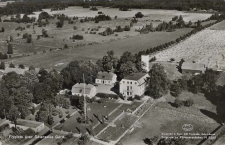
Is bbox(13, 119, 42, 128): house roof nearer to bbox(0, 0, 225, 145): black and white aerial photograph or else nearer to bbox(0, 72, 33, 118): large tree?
bbox(0, 0, 225, 145): black and white aerial photograph

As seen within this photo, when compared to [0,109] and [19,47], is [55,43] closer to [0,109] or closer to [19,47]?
[19,47]

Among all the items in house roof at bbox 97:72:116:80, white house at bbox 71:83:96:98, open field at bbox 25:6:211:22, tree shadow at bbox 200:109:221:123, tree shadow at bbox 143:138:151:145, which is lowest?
tree shadow at bbox 143:138:151:145

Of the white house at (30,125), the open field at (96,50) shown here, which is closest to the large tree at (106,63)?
the open field at (96,50)

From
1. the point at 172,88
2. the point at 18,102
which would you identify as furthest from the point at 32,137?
the point at 172,88

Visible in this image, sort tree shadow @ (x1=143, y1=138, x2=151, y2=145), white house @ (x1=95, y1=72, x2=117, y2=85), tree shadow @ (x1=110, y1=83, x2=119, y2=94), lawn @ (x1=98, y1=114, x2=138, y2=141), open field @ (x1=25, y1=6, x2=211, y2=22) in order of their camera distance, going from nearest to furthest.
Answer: tree shadow @ (x1=143, y1=138, x2=151, y2=145), lawn @ (x1=98, y1=114, x2=138, y2=141), tree shadow @ (x1=110, y1=83, x2=119, y2=94), white house @ (x1=95, y1=72, x2=117, y2=85), open field @ (x1=25, y1=6, x2=211, y2=22)

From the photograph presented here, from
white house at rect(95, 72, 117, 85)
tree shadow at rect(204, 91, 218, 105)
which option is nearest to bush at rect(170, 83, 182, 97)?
tree shadow at rect(204, 91, 218, 105)

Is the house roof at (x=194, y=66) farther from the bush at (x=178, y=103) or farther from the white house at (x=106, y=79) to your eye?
the bush at (x=178, y=103)
